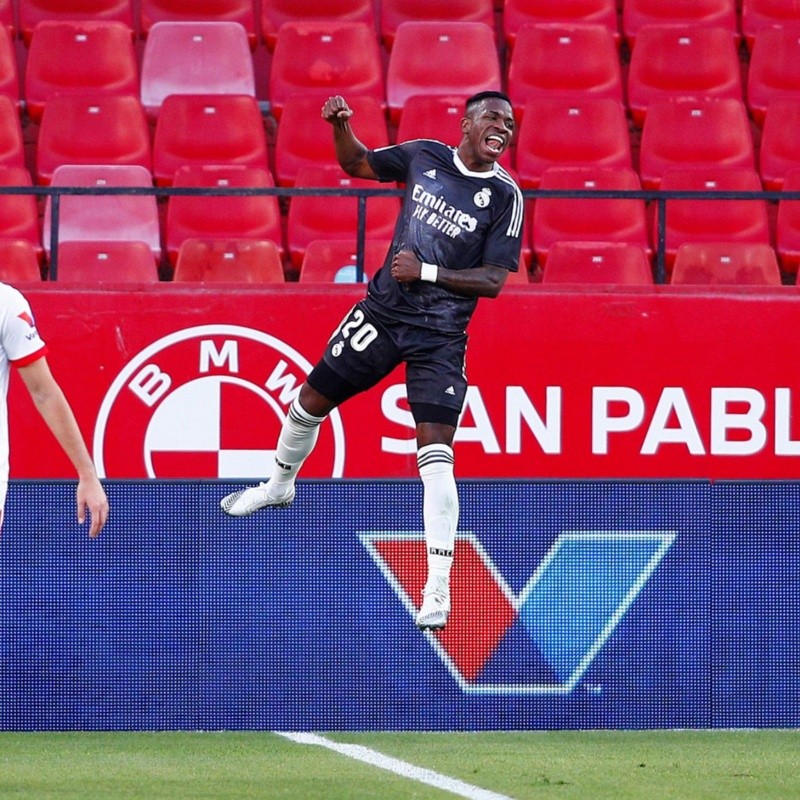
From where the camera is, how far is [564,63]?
44.2ft

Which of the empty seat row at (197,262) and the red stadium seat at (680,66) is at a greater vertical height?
the red stadium seat at (680,66)

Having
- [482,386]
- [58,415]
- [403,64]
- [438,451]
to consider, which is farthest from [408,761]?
[403,64]

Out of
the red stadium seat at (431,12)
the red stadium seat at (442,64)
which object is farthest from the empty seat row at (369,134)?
the red stadium seat at (431,12)

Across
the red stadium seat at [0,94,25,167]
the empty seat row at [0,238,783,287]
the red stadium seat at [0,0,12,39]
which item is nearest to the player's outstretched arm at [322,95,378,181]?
the empty seat row at [0,238,783,287]

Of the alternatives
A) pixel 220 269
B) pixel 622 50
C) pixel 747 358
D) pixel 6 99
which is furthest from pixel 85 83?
pixel 747 358

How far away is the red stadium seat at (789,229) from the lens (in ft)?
39.6

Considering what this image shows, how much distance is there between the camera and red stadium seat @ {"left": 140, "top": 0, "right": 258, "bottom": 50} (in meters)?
14.0

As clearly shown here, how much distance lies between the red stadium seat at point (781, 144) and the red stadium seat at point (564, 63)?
1.21 metres

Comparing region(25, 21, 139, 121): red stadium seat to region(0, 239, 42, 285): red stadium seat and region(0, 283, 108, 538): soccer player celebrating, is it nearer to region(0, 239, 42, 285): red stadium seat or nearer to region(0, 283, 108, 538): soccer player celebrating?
region(0, 239, 42, 285): red stadium seat

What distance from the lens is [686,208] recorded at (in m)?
12.2

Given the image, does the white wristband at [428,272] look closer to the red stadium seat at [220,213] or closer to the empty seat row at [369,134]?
the red stadium seat at [220,213]

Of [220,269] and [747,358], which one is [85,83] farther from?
[747,358]

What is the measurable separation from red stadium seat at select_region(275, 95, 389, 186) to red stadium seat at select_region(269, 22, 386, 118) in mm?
538

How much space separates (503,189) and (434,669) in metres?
2.19
